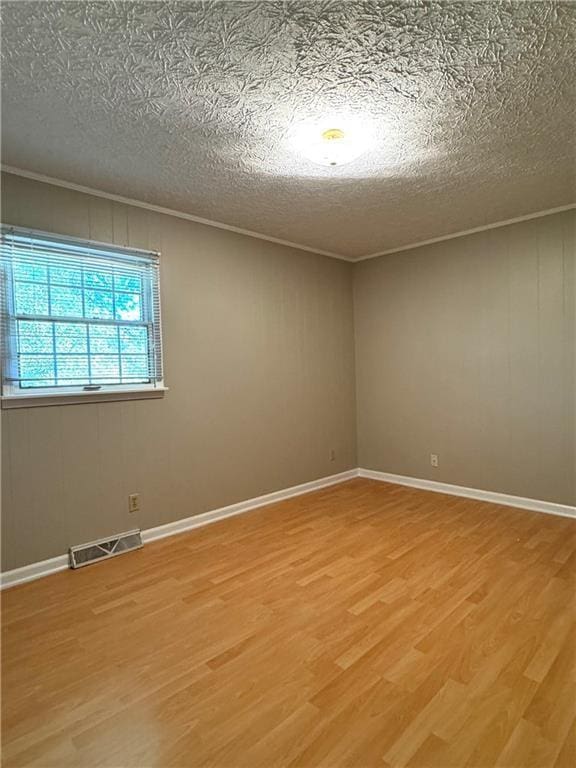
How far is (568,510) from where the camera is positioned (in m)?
3.58

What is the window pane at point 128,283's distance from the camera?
3.13 m

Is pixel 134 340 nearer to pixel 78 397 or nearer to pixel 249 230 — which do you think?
pixel 78 397

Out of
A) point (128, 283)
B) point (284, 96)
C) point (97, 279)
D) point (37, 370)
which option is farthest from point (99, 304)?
point (284, 96)

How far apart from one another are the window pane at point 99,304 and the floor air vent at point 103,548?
1.62 meters

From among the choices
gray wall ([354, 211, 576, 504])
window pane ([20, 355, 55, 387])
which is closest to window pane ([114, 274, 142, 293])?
window pane ([20, 355, 55, 387])

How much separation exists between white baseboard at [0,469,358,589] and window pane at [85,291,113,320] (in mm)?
1675

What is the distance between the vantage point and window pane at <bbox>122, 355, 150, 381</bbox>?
318 centimetres

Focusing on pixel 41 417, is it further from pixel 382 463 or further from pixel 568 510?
pixel 568 510

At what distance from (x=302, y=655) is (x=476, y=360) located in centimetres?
318

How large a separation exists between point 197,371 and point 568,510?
134 inches

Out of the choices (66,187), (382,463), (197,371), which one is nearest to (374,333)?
(382,463)

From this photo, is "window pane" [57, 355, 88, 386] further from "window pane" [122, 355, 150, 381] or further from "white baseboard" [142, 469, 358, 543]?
"white baseboard" [142, 469, 358, 543]

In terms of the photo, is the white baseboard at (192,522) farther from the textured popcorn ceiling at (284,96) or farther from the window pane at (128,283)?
the textured popcorn ceiling at (284,96)

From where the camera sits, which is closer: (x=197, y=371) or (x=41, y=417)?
(x=41, y=417)
